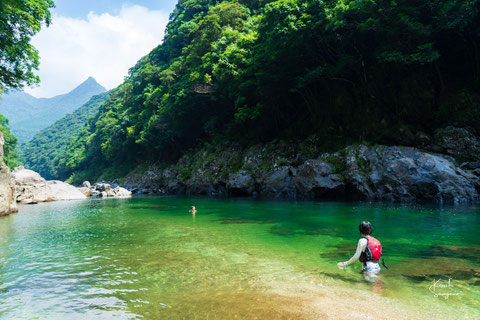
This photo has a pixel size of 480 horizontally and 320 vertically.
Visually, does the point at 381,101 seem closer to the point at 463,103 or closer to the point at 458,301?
the point at 463,103

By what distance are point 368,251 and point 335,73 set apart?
23306 millimetres

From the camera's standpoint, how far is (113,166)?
75.6 meters

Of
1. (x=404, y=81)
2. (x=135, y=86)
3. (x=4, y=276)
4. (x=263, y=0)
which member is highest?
(x=263, y=0)

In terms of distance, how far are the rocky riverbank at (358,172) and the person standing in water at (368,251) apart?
659 inches

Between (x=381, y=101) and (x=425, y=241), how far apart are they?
2080cm

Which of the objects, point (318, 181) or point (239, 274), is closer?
point (239, 274)

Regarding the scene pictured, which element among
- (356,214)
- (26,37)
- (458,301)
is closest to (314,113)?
(356,214)

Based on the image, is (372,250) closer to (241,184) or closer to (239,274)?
(239,274)

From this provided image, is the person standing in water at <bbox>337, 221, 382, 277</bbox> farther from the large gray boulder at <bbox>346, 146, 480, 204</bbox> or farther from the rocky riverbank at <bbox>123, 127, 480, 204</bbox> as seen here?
the rocky riverbank at <bbox>123, 127, 480, 204</bbox>

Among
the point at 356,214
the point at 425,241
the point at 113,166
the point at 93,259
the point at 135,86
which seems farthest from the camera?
the point at 113,166

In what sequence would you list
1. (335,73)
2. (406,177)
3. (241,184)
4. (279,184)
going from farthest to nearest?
(241,184) < (279,184) < (335,73) < (406,177)

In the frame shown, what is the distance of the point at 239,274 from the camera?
6918 mm
